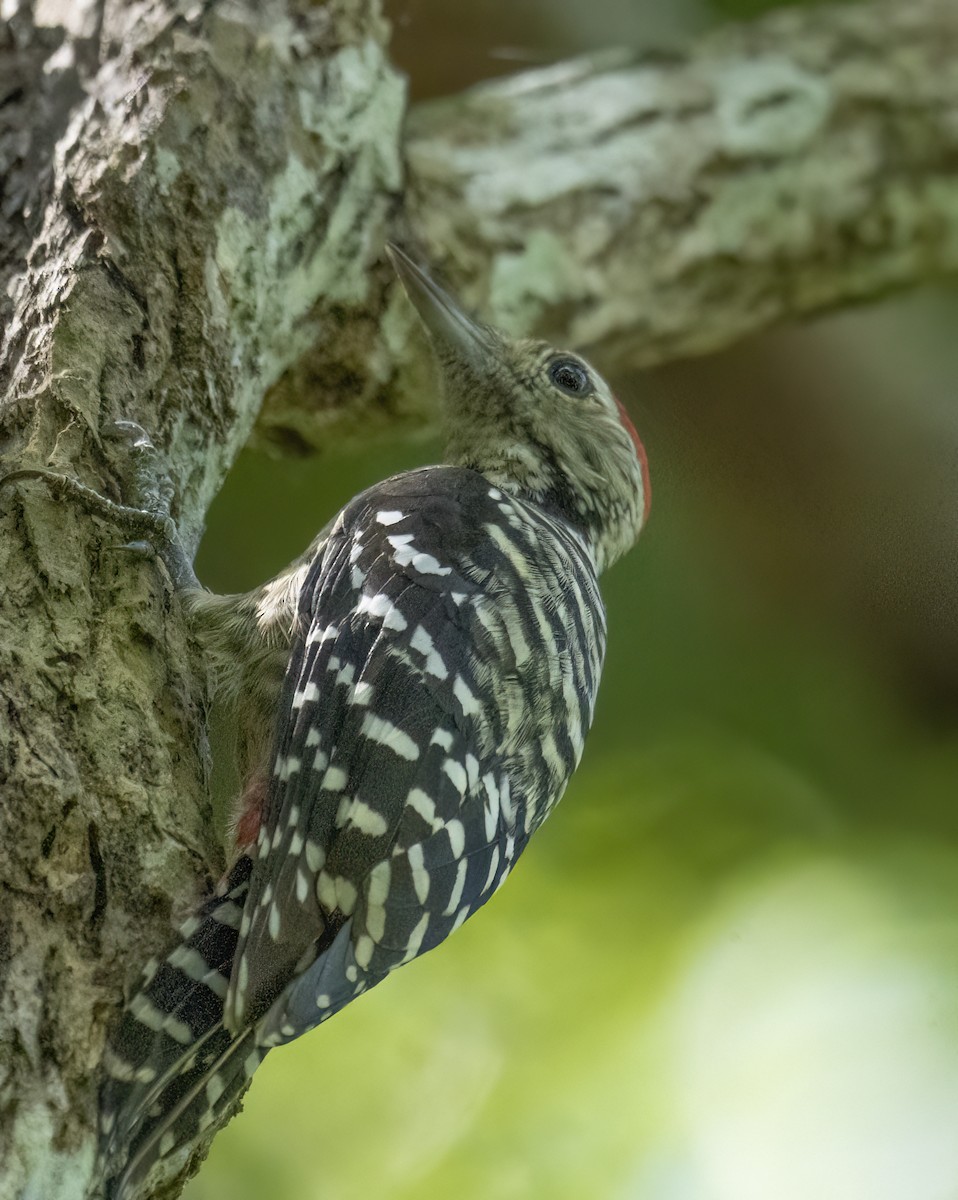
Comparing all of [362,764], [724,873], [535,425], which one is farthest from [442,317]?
[724,873]

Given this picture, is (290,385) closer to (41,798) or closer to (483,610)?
(483,610)

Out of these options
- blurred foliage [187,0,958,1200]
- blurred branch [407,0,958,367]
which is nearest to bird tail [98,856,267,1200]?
blurred foliage [187,0,958,1200]

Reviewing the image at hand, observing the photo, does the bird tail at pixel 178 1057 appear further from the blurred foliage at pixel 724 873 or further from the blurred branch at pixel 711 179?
the blurred branch at pixel 711 179

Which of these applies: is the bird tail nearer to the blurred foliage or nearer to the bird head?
the blurred foliage

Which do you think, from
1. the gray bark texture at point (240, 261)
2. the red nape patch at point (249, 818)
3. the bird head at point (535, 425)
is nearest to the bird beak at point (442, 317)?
the bird head at point (535, 425)

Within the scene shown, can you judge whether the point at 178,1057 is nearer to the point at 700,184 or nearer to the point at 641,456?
the point at 641,456

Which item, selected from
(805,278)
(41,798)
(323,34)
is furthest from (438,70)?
(41,798)
